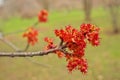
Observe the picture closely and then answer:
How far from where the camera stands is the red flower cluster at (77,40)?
3166mm

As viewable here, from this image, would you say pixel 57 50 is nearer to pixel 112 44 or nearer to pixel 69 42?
pixel 69 42

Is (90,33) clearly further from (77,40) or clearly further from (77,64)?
(77,64)

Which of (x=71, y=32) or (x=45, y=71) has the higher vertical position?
(x=71, y=32)

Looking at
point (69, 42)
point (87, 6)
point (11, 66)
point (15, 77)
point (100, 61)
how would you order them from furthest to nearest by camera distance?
point (87, 6)
point (11, 66)
point (100, 61)
point (15, 77)
point (69, 42)

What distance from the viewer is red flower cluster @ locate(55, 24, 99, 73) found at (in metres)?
3.17

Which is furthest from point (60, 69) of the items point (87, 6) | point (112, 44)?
point (87, 6)

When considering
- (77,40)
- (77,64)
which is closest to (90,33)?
(77,40)

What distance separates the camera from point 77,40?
10.4 ft

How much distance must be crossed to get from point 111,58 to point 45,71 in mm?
2527

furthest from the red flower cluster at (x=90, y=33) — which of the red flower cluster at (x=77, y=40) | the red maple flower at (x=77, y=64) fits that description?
the red maple flower at (x=77, y=64)

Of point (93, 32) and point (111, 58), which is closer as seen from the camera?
point (93, 32)

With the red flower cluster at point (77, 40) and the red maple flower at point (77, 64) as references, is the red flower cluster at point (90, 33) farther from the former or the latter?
the red maple flower at point (77, 64)

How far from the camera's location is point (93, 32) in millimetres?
3205

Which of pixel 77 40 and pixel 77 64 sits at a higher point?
pixel 77 40
